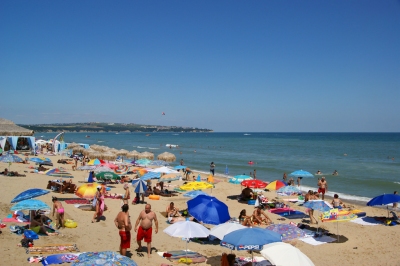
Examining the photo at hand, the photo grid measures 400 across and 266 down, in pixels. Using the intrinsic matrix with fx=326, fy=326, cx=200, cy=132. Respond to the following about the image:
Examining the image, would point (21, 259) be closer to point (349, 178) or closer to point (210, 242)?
point (210, 242)

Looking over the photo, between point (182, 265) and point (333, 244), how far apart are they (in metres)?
5.20

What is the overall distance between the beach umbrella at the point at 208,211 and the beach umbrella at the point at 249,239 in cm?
245

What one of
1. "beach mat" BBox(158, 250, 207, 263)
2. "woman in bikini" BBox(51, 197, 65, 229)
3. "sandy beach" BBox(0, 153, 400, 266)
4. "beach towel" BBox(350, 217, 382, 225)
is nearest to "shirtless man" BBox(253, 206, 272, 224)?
"sandy beach" BBox(0, 153, 400, 266)

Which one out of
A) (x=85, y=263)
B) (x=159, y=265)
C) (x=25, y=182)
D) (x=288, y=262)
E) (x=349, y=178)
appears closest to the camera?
(x=85, y=263)

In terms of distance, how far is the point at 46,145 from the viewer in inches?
1683

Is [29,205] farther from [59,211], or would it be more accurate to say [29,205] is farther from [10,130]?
[10,130]

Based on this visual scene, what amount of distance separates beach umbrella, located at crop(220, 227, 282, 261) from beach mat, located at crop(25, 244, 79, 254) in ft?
12.1

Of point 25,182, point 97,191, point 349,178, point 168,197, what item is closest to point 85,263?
point 97,191

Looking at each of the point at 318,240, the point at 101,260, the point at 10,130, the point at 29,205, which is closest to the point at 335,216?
the point at 318,240

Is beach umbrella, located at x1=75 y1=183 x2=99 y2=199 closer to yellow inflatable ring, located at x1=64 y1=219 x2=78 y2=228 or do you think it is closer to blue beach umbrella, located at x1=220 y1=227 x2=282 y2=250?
yellow inflatable ring, located at x1=64 y1=219 x2=78 y2=228

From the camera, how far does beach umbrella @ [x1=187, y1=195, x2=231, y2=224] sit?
936 cm

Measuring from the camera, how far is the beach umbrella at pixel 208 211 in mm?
9359

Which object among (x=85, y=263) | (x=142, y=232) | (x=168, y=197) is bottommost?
(x=168, y=197)

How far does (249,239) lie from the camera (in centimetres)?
661
